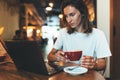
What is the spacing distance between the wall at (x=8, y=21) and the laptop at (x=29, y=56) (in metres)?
1.94

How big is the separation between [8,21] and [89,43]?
1.92m

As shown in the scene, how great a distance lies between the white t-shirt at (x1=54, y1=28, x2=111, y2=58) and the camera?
5.79 ft

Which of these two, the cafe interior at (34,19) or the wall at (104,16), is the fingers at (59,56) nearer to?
the cafe interior at (34,19)

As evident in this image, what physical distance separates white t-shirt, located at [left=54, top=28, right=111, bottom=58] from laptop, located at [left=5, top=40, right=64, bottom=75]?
1.53 ft

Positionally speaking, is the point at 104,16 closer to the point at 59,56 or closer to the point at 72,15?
the point at 72,15

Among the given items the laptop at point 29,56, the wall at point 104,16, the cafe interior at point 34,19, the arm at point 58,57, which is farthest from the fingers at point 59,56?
the wall at point 104,16

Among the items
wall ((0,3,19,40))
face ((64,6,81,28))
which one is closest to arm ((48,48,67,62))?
face ((64,6,81,28))

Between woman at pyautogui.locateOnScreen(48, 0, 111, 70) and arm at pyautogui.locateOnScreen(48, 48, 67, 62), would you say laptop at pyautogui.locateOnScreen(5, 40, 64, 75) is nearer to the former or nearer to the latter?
arm at pyautogui.locateOnScreen(48, 48, 67, 62)

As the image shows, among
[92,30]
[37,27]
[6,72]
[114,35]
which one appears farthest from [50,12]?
[6,72]

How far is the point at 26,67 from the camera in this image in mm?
1434

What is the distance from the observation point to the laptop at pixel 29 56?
128 centimetres

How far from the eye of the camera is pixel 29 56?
134cm

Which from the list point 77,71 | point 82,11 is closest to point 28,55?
point 77,71

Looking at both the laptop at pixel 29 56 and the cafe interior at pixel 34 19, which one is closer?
the laptop at pixel 29 56
